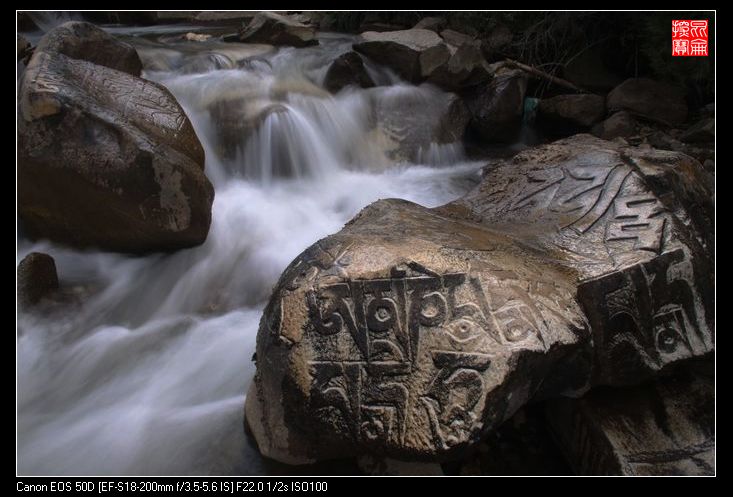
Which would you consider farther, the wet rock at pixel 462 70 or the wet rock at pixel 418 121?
the wet rock at pixel 462 70

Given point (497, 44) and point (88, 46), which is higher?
point (88, 46)

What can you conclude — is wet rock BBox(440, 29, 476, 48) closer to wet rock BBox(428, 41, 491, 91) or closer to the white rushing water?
wet rock BBox(428, 41, 491, 91)

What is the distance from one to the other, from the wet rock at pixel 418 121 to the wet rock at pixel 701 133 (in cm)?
220

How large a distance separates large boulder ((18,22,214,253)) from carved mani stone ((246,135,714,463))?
1.58 metres

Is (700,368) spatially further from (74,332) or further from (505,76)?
(505,76)

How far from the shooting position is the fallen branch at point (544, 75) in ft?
20.2

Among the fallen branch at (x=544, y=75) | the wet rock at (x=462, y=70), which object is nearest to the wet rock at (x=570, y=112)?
the fallen branch at (x=544, y=75)

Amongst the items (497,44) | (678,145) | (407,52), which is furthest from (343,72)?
(678,145)

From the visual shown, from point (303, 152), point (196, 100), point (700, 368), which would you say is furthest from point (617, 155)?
point (196, 100)

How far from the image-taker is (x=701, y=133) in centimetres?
496

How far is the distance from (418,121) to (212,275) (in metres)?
3.11

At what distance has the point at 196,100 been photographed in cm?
473

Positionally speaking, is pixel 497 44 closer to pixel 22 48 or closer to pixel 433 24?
pixel 433 24

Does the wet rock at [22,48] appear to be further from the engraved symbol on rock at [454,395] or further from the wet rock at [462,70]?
the engraved symbol on rock at [454,395]
